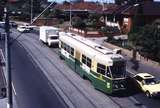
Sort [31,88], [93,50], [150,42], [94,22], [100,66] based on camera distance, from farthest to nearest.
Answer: [94,22], [150,42], [93,50], [31,88], [100,66]

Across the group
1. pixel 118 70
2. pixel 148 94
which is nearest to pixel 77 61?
pixel 118 70

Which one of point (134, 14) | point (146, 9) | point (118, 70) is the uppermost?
point (146, 9)

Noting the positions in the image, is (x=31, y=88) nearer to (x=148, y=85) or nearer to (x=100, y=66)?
(x=100, y=66)

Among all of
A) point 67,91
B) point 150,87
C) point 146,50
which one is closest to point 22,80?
point 67,91

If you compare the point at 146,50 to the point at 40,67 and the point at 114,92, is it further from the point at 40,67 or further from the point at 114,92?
the point at 114,92

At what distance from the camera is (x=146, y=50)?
43.9 metres

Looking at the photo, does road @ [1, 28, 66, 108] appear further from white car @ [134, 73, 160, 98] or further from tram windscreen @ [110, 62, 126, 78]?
white car @ [134, 73, 160, 98]

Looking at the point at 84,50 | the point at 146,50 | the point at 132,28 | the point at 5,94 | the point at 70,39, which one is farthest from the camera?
the point at 132,28

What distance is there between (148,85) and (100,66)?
412 cm

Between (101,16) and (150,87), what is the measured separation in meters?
56.5

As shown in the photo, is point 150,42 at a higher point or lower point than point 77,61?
higher

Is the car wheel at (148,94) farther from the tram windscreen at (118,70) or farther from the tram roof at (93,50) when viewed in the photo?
the tram roof at (93,50)

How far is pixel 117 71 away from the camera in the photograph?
99.9 ft

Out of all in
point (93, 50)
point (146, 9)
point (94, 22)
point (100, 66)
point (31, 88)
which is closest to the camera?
point (100, 66)
